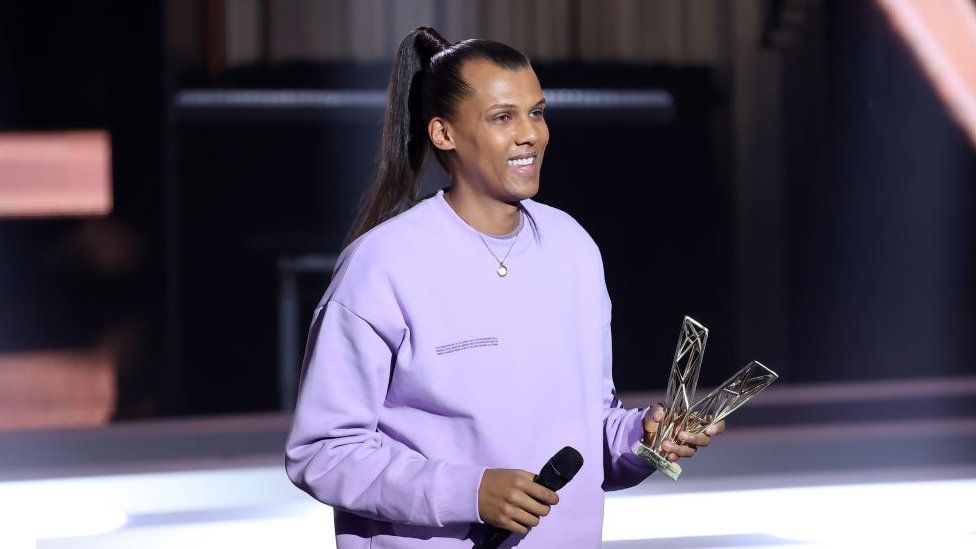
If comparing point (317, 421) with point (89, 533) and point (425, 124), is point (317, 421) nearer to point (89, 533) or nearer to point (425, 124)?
point (425, 124)

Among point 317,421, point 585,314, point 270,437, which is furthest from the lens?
point 270,437

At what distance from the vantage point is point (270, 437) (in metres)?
3.09

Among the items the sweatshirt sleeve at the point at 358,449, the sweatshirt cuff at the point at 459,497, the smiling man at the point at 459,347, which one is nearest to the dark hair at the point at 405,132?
the smiling man at the point at 459,347

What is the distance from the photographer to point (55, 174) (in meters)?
3.85

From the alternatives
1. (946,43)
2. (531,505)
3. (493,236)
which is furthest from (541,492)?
(946,43)

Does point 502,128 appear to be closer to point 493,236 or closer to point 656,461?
point 493,236

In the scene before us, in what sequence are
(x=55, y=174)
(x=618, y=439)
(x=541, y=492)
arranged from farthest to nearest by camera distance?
1. (x=55, y=174)
2. (x=618, y=439)
3. (x=541, y=492)

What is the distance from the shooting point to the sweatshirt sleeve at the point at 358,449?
1.02 m

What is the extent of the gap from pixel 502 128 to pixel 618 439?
1.08 ft

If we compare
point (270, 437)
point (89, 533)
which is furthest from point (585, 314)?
point (270, 437)

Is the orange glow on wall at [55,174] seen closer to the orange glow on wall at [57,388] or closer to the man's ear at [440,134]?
the orange glow on wall at [57,388]

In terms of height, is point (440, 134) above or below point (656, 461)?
above

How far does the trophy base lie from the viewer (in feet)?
3.48

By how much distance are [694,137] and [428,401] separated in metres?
3.35
